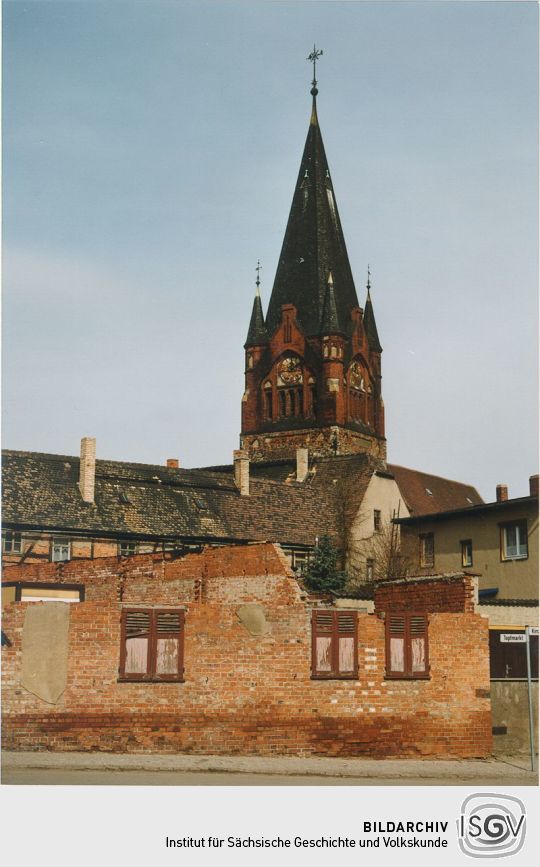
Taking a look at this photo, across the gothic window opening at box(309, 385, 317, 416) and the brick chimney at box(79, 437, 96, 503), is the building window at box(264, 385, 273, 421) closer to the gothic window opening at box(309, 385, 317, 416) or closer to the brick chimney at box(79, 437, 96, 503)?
the gothic window opening at box(309, 385, 317, 416)

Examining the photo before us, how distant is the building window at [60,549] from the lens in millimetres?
51656

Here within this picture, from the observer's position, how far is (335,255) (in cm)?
10281

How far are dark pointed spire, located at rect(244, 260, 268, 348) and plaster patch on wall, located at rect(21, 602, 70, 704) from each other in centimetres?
8274

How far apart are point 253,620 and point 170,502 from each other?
35116 mm

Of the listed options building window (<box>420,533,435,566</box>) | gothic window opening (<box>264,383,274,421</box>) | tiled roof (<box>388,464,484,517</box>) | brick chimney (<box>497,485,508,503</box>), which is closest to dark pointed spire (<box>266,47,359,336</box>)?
gothic window opening (<box>264,383,274,421</box>)

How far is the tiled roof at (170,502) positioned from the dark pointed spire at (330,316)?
115ft

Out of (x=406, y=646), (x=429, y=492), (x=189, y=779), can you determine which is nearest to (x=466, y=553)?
(x=406, y=646)

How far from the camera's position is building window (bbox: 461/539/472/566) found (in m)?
47.4

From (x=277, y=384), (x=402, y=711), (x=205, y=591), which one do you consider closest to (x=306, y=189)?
(x=277, y=384)
